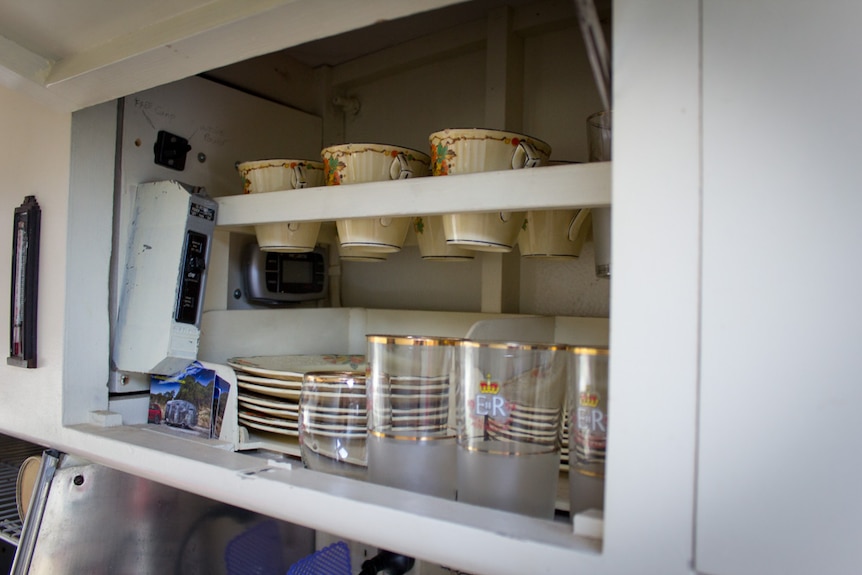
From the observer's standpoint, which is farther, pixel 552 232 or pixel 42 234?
pixel 42 234

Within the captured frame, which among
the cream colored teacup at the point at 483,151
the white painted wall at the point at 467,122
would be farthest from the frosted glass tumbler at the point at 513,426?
the white painted wall at the point at 467,122

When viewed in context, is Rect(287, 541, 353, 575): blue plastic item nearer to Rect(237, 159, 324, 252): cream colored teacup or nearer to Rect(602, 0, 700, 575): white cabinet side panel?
Rect(237, 159, 324, 252): cream colored teacup

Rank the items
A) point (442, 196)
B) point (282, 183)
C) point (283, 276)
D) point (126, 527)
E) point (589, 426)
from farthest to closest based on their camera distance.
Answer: point (283, 276) → point (126, 527) → point (282, 183) → point (442, 196) → point (589, 426)

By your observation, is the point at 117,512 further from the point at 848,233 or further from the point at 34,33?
the point at 848,233

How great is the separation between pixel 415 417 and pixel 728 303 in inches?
14.0

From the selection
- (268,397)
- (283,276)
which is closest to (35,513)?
(268,397)

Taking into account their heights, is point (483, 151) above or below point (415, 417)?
above

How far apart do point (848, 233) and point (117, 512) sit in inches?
46.2

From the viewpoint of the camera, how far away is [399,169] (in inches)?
33.6

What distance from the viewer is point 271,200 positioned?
88 centimetres

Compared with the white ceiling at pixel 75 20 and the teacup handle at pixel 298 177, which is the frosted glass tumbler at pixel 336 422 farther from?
the white ceiling at pixel 75 20

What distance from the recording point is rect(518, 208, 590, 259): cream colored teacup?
869mm

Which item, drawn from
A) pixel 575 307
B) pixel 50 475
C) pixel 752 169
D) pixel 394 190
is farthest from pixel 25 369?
pixel 752 169

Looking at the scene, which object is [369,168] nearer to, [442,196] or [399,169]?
[399,169]
